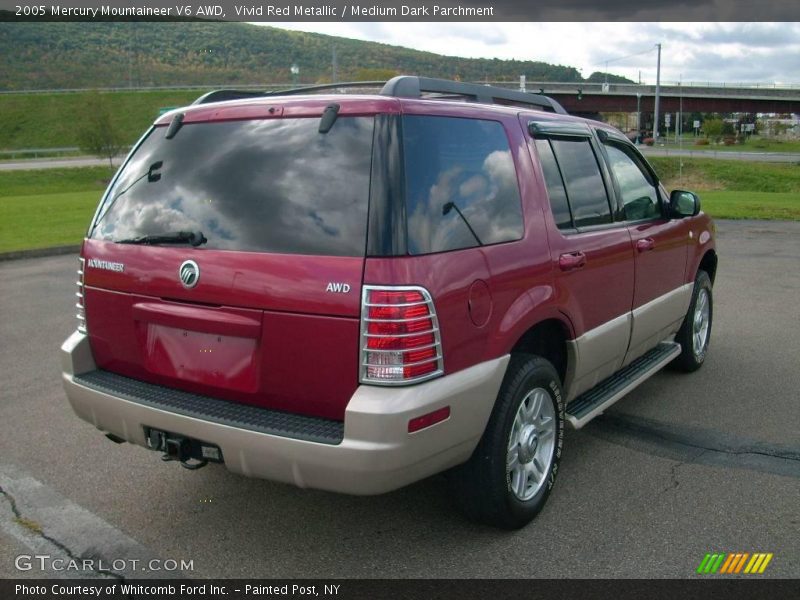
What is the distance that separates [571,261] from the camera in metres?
3.83

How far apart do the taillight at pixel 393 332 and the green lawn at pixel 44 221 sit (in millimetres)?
12240

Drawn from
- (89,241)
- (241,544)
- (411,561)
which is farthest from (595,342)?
(89,241)

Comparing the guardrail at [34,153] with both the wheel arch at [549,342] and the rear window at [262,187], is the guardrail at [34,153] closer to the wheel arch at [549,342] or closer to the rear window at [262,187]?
the rear window at [262,187]

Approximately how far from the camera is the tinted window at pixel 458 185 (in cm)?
297

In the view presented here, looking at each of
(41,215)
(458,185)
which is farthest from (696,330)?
(41,215)

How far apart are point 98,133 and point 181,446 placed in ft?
142

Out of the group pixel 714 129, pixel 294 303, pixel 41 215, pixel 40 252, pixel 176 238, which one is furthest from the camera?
pixel 714 129

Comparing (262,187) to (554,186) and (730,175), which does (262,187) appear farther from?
(730,175)

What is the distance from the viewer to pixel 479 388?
3105mm

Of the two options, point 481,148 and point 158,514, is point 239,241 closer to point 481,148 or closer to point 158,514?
point 481,148

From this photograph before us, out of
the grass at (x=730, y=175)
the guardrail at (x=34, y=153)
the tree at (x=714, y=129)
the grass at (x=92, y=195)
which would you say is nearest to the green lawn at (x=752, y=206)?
the grass at (x=92, y=195)

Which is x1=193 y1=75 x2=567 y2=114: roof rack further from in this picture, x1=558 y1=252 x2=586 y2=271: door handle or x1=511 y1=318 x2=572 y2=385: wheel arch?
x1=511 y1=318 x2=572 y2=385: wheel arch

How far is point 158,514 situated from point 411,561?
1.33 metres

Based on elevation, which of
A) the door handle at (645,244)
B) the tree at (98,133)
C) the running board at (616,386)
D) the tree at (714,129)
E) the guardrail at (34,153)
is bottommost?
the running board at (616,386)
